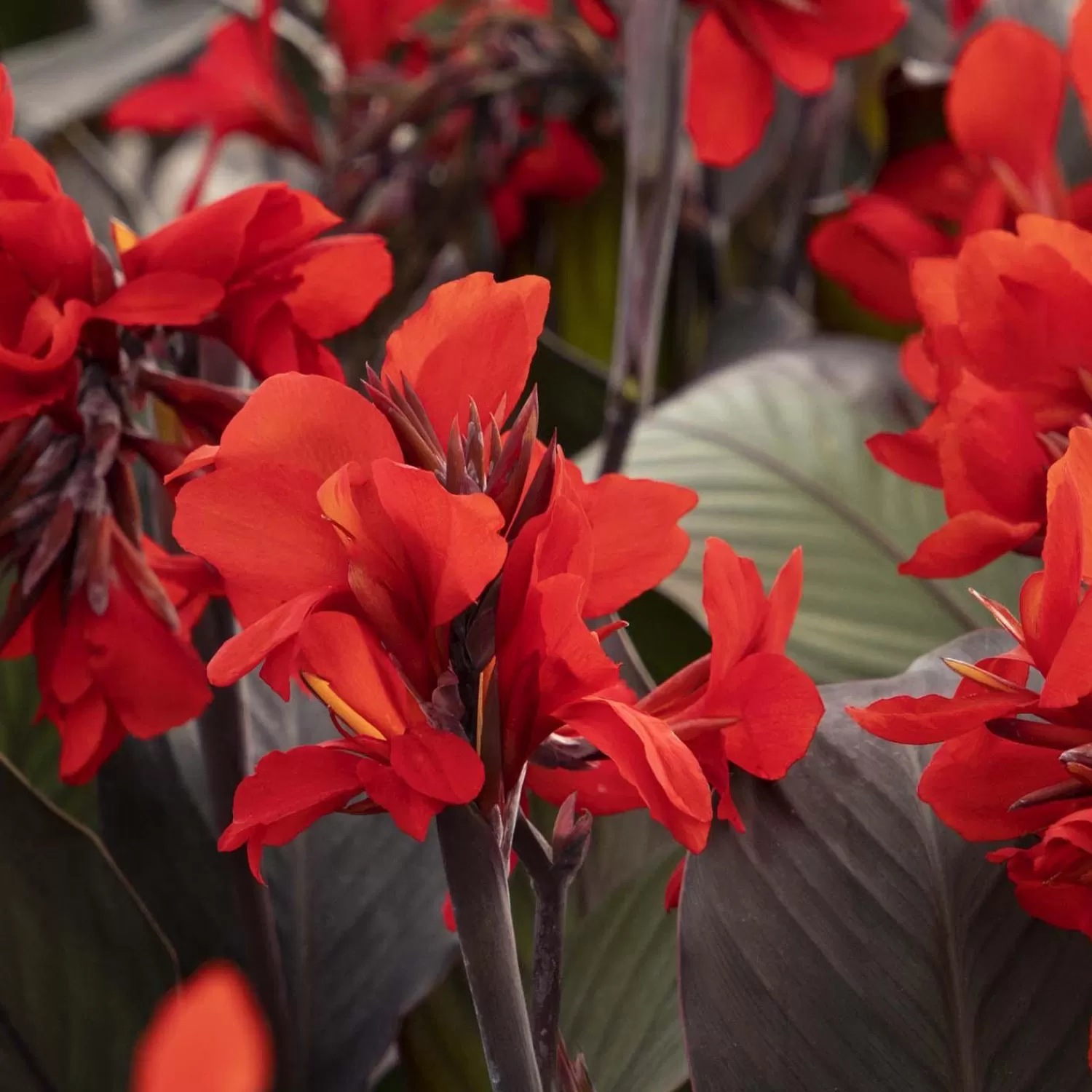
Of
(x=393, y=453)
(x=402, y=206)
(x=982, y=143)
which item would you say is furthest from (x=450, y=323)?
(x=402, y=206)

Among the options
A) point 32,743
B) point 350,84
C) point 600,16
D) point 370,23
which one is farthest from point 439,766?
point 370,23

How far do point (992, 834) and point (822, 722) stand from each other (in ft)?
0.20

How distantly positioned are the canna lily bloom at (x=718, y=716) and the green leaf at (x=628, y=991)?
3.2 inches

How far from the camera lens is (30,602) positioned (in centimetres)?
25

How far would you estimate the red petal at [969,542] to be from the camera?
0.25 meters

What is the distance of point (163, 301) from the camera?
247mm

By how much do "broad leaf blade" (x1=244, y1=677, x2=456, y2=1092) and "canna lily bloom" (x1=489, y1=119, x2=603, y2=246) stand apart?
374 millimetres

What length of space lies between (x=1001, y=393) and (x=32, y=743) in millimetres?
311

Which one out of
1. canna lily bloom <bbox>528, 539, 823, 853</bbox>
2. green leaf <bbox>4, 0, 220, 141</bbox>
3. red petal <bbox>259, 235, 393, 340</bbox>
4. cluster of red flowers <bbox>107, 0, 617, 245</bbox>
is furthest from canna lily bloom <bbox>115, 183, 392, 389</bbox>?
green leaf <bbox>4, 0, 220, 141</bbox>

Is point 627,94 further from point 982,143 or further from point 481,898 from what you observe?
point 481,898

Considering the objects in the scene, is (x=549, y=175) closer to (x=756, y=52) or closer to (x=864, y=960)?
(x=756, y=52)

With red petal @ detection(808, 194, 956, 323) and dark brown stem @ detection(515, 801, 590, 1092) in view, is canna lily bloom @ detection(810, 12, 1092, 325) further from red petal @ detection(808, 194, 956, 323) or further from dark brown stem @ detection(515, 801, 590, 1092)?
dark brown stem @ detection(515, 801, 590, 1092)

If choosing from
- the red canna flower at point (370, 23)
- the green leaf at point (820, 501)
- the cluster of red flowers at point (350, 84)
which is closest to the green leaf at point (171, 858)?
the green leaf at point (820, 501)

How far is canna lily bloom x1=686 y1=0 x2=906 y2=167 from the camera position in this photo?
39cm
